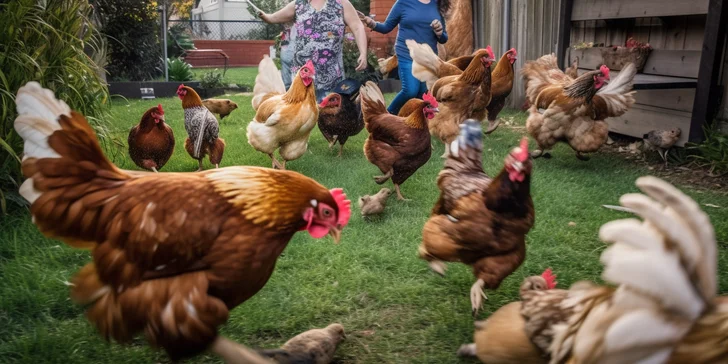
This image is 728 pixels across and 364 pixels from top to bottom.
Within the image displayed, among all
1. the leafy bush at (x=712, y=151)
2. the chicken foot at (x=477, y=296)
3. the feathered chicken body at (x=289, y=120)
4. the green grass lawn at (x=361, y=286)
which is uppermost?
the feathered chicken body at (x=289, y=120)

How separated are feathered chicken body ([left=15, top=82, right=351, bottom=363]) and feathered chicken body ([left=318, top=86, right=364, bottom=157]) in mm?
4138

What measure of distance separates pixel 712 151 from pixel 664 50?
167cm

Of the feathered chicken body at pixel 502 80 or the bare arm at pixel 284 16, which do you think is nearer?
the bare arm at pixel 284 16

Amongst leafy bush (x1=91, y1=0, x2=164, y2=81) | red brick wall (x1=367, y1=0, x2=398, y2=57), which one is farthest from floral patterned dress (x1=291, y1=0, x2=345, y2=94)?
leafy bush (x1=91, y1=0, x2=164, y2=81)

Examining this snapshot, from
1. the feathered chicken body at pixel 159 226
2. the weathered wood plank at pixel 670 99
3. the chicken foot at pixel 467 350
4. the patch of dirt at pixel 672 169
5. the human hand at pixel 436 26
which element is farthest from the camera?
the human hand at pixel 436 26

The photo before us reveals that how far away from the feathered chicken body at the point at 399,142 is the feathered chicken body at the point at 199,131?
1.60m

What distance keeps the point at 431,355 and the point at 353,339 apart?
0.42 m

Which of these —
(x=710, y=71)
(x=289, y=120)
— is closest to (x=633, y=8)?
(x=710, y=71)

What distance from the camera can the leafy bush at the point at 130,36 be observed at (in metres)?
13.1

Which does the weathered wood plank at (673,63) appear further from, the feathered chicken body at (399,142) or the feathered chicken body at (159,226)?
the feathered chicken body at (159,226)

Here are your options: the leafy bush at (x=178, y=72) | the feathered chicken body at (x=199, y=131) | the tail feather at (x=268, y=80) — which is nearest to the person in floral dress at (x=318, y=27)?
the tail feather at (x=268, y=80)

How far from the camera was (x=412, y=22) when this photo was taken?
6875 millimetres

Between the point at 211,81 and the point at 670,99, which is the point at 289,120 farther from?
the point at 211,81

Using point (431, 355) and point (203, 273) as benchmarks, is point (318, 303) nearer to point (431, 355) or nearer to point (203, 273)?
point (431, 355)
